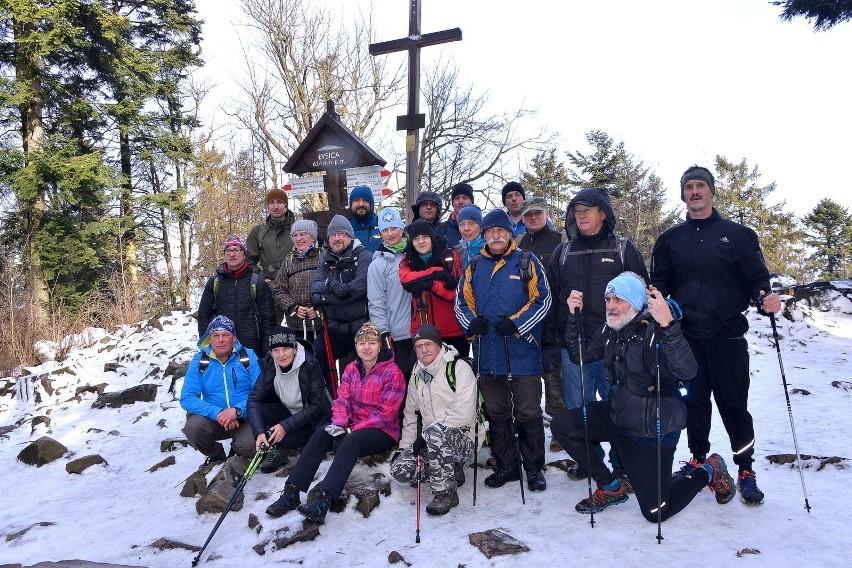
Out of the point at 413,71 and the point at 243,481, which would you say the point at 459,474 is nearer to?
the point at 243,481

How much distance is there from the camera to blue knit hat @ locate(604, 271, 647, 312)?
3.53 meters

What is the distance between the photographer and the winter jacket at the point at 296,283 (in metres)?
5.45

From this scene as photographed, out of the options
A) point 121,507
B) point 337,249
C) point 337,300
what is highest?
point 337,249

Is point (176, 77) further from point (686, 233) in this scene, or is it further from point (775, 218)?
point (775, 218)

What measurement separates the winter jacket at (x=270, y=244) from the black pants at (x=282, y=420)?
6.66 feet

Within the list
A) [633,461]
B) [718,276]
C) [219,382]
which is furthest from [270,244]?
[718,276]

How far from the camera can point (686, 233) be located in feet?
13.1

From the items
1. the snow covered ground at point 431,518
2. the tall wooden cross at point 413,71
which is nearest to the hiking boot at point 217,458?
the snow covered ground at point 431,518

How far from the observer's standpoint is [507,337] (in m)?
4.13

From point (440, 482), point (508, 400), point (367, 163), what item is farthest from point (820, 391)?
point (367, 163)

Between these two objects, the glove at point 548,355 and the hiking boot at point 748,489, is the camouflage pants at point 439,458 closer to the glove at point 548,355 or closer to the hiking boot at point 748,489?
the glove at point 548,355

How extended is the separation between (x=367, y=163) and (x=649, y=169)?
33203mm

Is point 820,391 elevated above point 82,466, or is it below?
above

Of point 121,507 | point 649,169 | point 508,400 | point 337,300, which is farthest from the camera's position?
point 649,169
